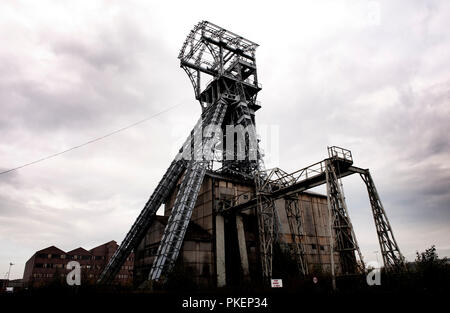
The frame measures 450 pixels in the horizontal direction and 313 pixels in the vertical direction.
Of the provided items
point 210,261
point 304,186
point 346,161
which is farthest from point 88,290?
point 346,161

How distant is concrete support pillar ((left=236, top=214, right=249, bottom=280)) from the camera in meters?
18.2

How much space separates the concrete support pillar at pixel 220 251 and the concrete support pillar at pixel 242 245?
1.10 meters

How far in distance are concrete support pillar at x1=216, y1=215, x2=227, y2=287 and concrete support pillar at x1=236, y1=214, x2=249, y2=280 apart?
1096mm

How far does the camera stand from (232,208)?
60.5ft

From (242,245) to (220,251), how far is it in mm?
1633

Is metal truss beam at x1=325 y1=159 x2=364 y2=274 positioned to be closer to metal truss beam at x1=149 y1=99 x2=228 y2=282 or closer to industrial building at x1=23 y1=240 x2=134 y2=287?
metal truss beam at x1=149 y1=99 x2=228 y2=282

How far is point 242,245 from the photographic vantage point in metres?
18.8

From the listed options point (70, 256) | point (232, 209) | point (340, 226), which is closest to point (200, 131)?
point (232, 209)

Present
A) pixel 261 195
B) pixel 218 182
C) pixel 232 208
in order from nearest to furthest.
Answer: pixel 261 195 → pixel 232 208 → pixel 218 182

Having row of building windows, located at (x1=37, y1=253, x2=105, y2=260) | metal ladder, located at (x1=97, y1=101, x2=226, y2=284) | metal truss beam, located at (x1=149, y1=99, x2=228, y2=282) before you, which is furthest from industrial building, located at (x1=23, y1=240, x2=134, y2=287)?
metal truss beam, located at (x1=149, y1=99, x2=228, y2=282)

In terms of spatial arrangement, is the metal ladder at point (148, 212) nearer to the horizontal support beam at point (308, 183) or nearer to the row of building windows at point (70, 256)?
the horizontal support beam at point (308, 183)

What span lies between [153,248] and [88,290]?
220 inches
